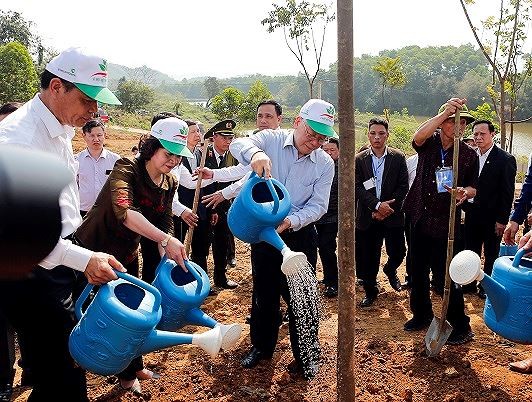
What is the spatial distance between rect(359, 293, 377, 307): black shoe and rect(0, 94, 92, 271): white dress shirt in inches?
125

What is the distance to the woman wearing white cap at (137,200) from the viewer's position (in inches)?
102

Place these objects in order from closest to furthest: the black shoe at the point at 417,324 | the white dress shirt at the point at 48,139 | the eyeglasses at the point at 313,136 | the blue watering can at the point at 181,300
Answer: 1. the white dress shirt at the point at 48,139
2. the blue watering can at the point at 181,300
3. the eyeglasses at the point at 313,136
4. the black shoe at the point at 417,324

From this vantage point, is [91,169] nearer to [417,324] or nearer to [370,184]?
[370,184]

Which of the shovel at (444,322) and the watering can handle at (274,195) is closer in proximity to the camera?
the watering can handle at (274,195)

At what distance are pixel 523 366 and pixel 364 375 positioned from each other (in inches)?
38.3

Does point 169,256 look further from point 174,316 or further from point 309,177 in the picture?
point 309,177

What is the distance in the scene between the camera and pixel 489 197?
4715 mm

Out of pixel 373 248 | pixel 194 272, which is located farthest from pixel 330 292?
pixel 194 272

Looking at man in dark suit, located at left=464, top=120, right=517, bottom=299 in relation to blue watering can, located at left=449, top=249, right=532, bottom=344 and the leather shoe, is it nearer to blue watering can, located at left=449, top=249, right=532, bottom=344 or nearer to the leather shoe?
the leather shoe

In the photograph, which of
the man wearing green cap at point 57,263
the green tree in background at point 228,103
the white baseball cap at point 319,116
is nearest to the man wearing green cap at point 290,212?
the white baseball cap at point 319,116

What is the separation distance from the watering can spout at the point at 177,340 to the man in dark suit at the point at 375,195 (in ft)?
8.99

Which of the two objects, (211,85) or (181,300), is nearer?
(181,300)

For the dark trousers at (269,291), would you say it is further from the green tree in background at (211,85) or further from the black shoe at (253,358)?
the green tree in background at (211,85)

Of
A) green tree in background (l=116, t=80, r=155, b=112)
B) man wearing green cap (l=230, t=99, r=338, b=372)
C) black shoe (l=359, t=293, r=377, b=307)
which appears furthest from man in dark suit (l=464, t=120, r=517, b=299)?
green tree in background (l=116, t=80, r=155, b=112)
